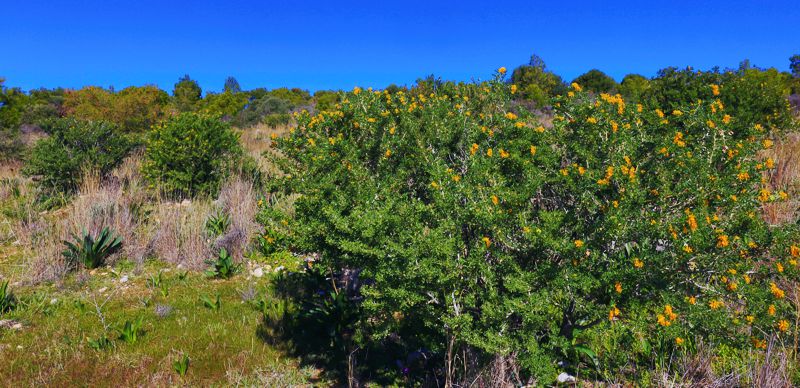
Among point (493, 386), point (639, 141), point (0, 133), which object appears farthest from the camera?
point (0, 133)

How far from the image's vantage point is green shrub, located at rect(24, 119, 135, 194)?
765cm

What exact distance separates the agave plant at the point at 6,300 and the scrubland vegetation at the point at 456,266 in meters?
0.03

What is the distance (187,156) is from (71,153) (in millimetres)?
2028

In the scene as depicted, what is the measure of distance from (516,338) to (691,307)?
90 centimetres

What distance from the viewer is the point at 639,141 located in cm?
318

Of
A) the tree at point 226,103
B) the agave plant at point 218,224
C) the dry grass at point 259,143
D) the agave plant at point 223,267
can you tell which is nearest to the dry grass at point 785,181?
the agave plant at point 223,267

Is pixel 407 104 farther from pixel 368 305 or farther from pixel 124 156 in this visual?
pixel 124 156

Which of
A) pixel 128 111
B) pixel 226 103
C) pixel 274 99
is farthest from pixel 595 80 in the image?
pixel 128 111

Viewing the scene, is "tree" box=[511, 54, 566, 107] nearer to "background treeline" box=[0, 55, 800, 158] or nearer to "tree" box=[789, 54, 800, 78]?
"background treeline" box=[0, 55, 800, 158]

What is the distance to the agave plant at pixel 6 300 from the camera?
4352 mm

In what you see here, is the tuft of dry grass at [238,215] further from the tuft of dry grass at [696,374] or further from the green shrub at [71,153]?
the tuft of dry grass at [696,374]

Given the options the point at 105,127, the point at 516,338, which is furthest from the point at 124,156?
the point at 516,338

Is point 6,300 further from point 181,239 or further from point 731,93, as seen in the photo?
point 731,93

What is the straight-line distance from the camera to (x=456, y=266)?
256cm
